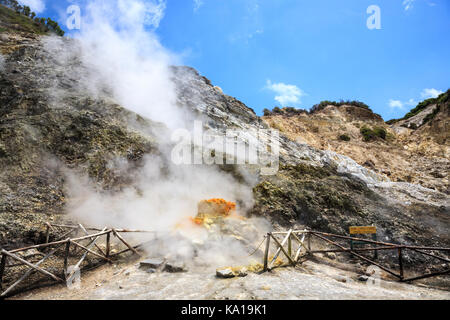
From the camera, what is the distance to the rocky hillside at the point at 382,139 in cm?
1689

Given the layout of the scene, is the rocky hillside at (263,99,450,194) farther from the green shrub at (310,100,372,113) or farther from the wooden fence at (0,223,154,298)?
the wooden fence at (0,223,154,298)

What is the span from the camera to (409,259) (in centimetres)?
816

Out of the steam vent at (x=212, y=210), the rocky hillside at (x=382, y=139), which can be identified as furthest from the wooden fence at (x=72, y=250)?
the rocky hillside at (x=382, y=139)

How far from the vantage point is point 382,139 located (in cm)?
2331

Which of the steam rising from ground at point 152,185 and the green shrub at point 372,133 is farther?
the green shrub at point 372,133

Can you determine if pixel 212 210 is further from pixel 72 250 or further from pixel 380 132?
pixel 380 132

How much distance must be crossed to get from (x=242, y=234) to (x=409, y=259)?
5840 millimetres

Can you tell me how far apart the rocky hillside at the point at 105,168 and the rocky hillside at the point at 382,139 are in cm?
195

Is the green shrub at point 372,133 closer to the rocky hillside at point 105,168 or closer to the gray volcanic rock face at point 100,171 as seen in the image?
the rocky hillside at point 105,168

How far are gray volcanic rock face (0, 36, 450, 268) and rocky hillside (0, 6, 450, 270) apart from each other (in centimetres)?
4

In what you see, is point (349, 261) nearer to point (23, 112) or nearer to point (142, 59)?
point (23, 112)

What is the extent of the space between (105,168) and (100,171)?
238 mm

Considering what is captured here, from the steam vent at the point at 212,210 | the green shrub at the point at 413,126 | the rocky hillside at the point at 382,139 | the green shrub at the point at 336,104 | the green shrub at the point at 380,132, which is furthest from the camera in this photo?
the green shrub at the point at 336,104
